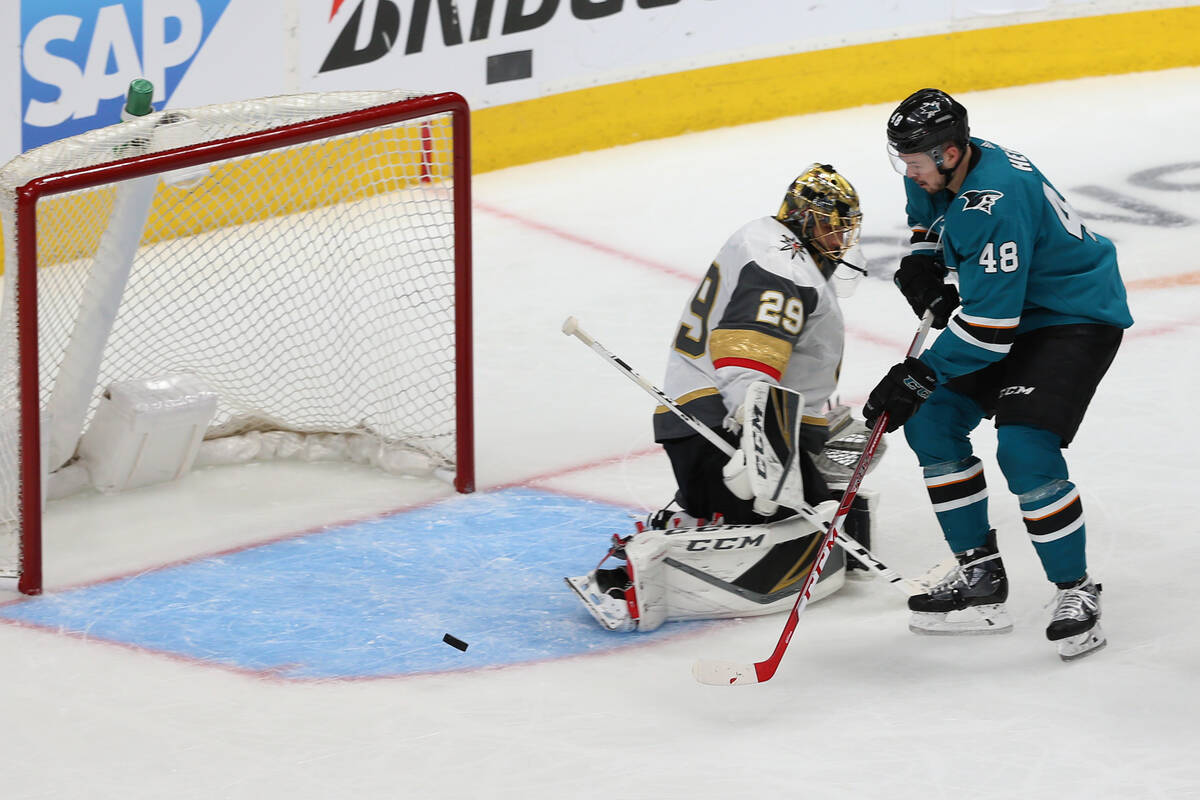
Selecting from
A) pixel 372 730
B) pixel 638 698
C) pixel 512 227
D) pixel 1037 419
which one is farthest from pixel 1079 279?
pixel 512 227

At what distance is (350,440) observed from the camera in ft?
14.9

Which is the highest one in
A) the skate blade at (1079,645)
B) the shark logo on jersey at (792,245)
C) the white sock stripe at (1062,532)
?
the shark logo on jersey at (792,245)

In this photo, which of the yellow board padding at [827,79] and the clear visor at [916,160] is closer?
the clear visor at [916,160]

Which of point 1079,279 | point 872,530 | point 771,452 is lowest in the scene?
point 872,530

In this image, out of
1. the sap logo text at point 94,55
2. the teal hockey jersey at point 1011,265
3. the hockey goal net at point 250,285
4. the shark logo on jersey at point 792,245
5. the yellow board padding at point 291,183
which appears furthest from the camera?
the sap logo text at point 94,55

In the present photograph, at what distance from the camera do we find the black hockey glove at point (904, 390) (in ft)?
10.5

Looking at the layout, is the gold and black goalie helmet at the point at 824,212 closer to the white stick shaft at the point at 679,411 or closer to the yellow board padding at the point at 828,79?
the white stick shaft at the point at 679,411

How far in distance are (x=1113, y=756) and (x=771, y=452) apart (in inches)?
31.8

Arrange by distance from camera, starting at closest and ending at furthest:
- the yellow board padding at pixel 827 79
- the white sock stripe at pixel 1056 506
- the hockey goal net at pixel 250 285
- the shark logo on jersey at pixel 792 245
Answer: the white sock stripe at pixel 1056 506
the shark logo on jersey at pixel 792 245
the hockey goal net at pixel 250 285
the yellow board padding at pixel 827 79

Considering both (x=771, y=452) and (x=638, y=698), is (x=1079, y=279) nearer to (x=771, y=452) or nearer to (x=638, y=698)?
(x=771, y=452)

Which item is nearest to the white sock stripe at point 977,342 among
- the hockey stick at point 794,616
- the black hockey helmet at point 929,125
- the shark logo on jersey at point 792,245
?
the hockey stick at point 794,616

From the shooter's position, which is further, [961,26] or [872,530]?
[961,26]

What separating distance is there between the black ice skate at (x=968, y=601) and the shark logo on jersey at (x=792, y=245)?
0.69 meters

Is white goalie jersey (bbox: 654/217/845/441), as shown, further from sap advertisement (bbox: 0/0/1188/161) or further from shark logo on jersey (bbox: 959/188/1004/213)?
sap advertisement (bbox: 0/0/1188/161)
